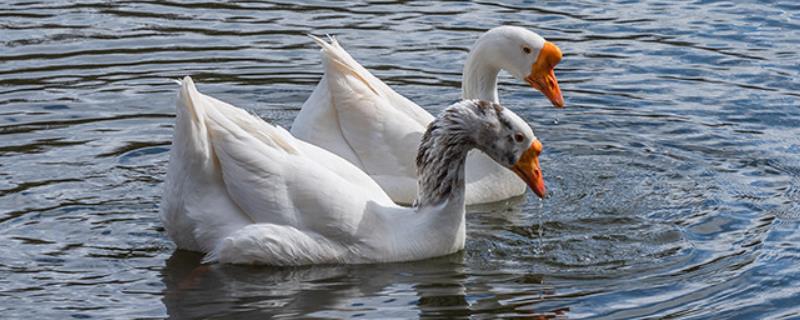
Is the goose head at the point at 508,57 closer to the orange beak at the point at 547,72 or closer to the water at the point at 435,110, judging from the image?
the orange beak at the point at 547,72

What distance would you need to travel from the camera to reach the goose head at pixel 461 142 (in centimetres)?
945

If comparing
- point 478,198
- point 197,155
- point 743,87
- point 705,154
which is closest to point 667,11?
point 743,87

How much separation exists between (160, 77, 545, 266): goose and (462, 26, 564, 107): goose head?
171 centimetres

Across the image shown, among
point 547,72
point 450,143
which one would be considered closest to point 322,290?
point 450,143

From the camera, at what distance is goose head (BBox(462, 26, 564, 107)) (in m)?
11.2

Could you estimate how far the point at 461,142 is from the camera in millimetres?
9484

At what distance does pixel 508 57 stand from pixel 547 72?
36 centimetres

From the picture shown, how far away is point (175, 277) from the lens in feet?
30.0

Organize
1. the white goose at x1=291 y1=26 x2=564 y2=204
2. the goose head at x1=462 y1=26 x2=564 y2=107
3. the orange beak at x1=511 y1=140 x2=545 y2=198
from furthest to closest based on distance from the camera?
the goose head at x1=462 y1=26 x2=564 y2=107, the white goose at x1=291 y1=26 x2=564 y2=204, the orange beak at x1=511 y1=140 x2=545 y2=198

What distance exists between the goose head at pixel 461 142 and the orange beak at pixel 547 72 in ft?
5.94

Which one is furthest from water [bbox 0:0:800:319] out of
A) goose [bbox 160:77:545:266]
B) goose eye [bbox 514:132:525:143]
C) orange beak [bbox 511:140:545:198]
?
goose eye [bbox 514:132:525:143]

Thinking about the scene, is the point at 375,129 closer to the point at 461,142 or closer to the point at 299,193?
the point at 461,142

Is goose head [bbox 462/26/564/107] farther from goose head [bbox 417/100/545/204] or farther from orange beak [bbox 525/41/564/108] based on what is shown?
goose head [bbox 417/100/545/204]

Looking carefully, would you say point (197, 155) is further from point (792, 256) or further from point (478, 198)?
point (792, 256)
